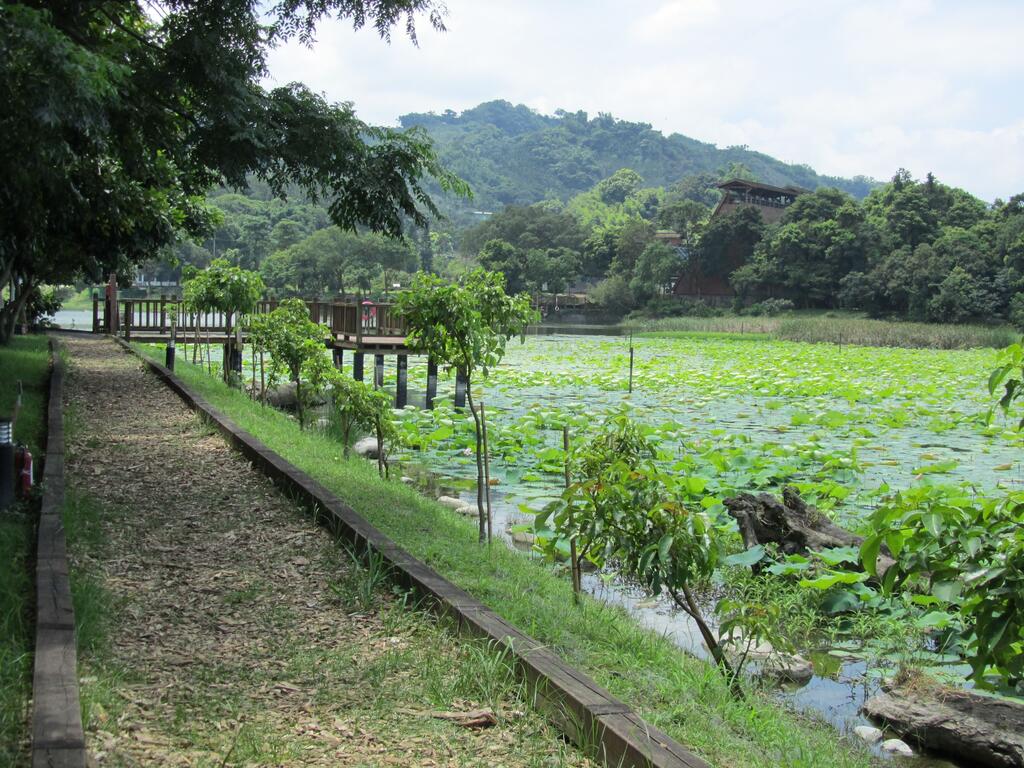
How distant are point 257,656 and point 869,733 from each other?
10.1ft

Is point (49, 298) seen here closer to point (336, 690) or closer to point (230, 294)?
point (230, 294)

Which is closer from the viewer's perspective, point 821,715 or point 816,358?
point 821,715

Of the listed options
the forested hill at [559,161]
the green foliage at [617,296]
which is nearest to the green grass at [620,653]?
the green foliage at [617,296]

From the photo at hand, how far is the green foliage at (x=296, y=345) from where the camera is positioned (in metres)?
12.6

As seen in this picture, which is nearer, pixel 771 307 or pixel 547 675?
pixel 547 675

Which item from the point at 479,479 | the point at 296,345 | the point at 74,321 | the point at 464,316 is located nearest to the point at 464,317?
the point at 464,316

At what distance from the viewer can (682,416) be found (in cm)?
1598

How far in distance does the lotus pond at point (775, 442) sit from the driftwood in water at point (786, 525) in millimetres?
527

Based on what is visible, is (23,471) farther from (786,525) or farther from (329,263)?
(329,263)

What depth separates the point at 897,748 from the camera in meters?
4.78

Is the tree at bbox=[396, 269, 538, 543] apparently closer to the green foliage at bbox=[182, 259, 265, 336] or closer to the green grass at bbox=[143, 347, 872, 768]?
the green grass at bbox=[143, 347, 872, 768]

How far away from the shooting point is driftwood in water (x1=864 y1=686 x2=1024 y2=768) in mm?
4543

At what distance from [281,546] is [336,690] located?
225 centimetres

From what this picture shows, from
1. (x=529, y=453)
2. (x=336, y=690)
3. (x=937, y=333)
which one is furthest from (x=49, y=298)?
(x=937, y=333)
